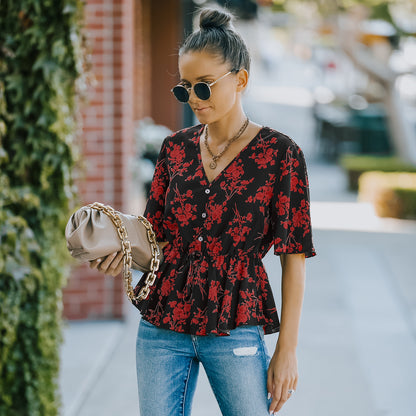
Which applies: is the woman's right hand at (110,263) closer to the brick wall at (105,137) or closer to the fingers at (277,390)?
the fingers at (277,390)

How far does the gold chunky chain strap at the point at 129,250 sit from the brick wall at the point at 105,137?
3675mm

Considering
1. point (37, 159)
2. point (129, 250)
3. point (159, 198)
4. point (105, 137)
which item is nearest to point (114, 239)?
point (129, 250)

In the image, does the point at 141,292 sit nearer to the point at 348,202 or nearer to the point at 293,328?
the point at 293,328

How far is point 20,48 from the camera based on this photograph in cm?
351

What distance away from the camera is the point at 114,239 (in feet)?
7.39

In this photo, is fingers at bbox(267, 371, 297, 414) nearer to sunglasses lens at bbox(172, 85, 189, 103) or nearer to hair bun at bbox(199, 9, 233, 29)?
sunglasses lens at bbox(172, 85, 189, 103)

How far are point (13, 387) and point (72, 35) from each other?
169cm

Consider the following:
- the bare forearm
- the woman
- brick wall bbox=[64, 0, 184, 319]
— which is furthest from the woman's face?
brick wall bbox=[64, 0, 184, 319]

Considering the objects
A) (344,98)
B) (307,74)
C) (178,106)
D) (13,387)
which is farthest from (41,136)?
(307,74)

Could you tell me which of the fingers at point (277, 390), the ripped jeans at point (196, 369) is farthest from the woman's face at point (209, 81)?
the fingers at point (277, 390)

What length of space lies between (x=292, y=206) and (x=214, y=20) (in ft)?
2.03

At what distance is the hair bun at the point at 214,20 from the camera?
2291 millimetres

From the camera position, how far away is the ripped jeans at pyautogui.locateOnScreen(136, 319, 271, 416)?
222 cm

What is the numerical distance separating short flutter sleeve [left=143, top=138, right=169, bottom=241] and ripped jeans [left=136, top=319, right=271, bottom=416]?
325 mm
